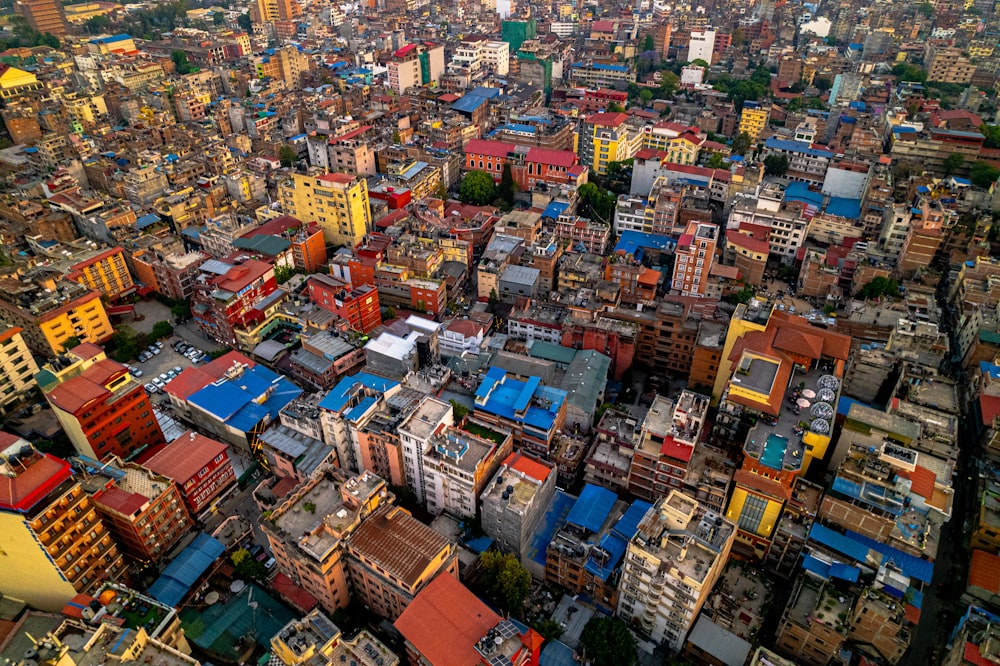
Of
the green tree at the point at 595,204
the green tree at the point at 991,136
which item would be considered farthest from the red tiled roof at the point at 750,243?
the green tree at the point at 991,136

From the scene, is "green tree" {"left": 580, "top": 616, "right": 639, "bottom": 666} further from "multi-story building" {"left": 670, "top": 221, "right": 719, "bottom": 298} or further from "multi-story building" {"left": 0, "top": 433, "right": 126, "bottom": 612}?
"multi-story building" {"left": 670, "top": 221, "right": 719, "bottom": 298}

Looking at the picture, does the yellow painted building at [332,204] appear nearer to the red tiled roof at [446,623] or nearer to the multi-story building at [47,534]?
the multi-story building at [47,534]

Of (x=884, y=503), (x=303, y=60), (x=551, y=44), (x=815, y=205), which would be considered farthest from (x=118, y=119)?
(x=884, y=503)

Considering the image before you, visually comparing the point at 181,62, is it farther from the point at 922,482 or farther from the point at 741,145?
the point at 922,482

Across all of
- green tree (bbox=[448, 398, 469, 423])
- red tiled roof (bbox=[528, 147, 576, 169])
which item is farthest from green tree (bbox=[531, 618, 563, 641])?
red tiled roof (bbox=[528, 147, 576, 169])

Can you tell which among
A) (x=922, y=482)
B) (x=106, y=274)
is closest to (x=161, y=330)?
(x=106, y=274)

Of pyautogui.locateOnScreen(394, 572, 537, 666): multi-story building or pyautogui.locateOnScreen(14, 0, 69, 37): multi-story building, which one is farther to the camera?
pyautogui.locateOnScreen(14, 0, 69, 37): multi-story building
